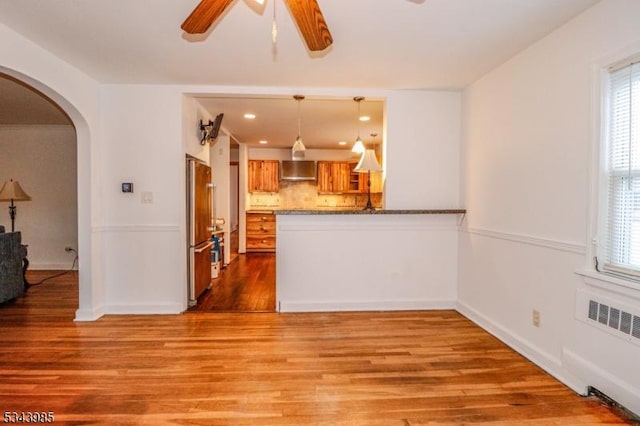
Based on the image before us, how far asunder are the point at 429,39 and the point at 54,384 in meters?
3.54

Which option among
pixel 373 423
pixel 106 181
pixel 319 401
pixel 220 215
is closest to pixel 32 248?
pixel 220 215

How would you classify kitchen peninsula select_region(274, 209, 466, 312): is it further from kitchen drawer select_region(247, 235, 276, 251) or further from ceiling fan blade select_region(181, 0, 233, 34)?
kitchen drawer select_region(247, 235, 276, 251)

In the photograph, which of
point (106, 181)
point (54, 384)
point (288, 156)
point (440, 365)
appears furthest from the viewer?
point (288, 156)

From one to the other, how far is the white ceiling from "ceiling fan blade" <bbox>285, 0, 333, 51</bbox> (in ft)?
1.13

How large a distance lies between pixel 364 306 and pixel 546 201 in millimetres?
2025

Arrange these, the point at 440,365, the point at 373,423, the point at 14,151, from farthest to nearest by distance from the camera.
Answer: the point at 14,151 < the point at 440,365 < the point at 373,423

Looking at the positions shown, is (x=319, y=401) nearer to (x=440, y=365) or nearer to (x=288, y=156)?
(x=440, y=365)

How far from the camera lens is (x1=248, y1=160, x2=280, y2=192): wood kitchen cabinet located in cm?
766

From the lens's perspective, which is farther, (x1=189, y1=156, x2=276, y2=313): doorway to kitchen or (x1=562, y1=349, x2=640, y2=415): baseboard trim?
(x1=189, y1=156, x2=276, y2=313): doorway to kitchen

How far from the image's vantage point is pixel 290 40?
2.57 meters

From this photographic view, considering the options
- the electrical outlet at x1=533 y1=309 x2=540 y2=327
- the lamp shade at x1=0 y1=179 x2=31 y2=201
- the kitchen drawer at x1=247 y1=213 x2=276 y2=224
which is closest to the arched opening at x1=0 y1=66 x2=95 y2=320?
the lamp shade at x1=0 y1=179 x2=31 y2=201

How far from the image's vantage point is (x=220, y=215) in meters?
6.05

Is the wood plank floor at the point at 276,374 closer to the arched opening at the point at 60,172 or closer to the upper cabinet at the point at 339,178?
the arched opening at the point at 60,172

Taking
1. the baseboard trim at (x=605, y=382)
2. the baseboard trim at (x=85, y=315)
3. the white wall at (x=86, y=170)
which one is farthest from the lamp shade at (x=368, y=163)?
the baseboard trim at (x=85, y=315)
